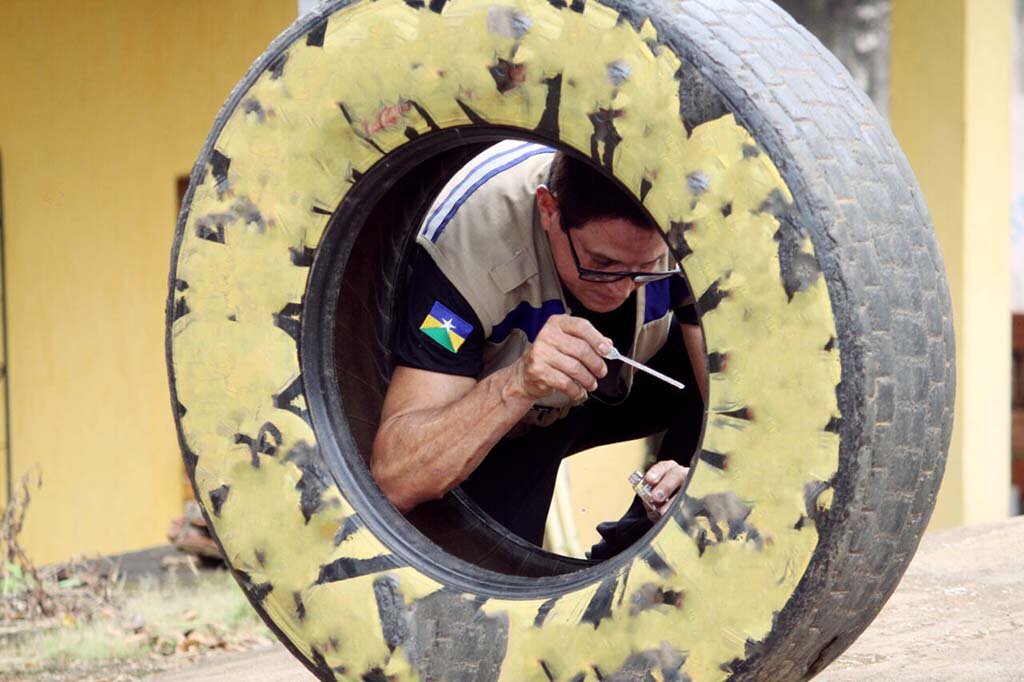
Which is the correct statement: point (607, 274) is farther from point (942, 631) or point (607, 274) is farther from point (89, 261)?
point (89, 261)

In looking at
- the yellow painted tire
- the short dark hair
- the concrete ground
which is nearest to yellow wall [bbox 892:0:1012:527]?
the concrete ground

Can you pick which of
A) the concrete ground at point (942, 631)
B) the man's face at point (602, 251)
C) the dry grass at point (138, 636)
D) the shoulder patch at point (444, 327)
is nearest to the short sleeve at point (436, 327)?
the shoulder patch at point (444, 327)

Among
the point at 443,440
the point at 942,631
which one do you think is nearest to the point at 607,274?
the point at 443,440

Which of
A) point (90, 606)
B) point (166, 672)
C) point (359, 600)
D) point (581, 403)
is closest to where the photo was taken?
point (359, 600)

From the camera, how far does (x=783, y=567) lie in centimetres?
168

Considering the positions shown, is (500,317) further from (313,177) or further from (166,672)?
(166,672)

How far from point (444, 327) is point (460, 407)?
0.16 metres

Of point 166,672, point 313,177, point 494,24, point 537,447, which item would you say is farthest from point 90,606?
point 494,24

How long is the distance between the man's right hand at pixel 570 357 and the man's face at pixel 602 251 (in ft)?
0.85

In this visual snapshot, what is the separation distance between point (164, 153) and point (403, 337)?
332 cm

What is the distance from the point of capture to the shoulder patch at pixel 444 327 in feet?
7.88

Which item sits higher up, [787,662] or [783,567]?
[783,567]

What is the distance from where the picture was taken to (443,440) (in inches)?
90.9

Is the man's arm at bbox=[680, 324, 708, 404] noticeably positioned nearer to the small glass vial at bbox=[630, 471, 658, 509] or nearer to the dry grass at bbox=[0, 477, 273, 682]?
the small glass vial at bbox=[630, 471, 658, 509]
